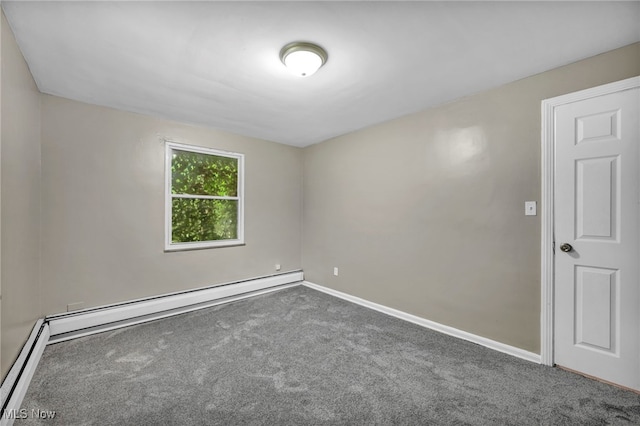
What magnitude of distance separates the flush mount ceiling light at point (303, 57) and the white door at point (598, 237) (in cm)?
198

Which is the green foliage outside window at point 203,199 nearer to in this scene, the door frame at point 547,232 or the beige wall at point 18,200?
the beige wall at point 18,200

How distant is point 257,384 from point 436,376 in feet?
4.46

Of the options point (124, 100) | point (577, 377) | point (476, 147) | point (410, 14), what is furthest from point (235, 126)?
point (577, 377)

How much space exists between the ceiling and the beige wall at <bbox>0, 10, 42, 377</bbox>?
0.23 metres

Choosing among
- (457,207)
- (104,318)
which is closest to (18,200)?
(104,318)

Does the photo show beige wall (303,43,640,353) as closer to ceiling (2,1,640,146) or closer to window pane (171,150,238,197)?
ceiling (2,1,640,146)

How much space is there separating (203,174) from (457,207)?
10.6ft

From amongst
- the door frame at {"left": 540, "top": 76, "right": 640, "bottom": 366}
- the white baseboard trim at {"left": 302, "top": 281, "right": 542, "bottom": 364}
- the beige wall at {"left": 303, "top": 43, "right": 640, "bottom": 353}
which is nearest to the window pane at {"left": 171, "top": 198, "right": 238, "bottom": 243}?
the beige wall at {"left": 303, "top": 43, "right": 640, "bottom": 353}

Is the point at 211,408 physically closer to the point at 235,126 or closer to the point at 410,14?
the point at 410,14

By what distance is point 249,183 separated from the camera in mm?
4062

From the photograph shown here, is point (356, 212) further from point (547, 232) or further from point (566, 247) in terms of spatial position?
point (566, 247)

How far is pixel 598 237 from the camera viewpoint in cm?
198

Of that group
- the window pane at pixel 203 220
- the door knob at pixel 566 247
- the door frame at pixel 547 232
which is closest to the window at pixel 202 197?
the window pane at pixel 203 220

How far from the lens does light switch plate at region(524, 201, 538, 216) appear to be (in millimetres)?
2240
